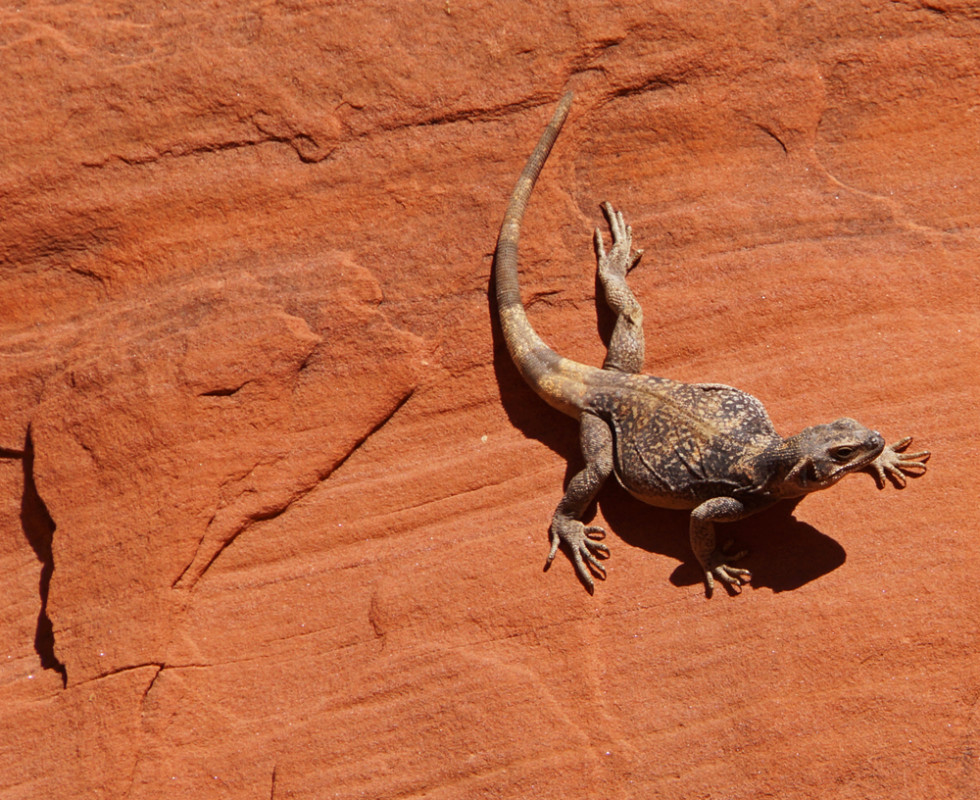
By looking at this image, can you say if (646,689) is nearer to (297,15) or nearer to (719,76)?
(719,76)

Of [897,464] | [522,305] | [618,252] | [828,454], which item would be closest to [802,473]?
[828,454]

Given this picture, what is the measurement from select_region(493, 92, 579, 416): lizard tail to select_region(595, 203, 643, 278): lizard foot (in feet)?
1.87

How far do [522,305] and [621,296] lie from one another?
0.66 m

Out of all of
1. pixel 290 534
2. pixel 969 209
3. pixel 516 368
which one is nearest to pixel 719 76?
pixel 969 209

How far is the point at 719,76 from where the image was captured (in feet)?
20.3

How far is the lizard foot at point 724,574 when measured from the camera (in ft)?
16.6

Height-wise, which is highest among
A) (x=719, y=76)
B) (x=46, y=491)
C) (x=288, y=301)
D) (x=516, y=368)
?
(x=719, y=76)

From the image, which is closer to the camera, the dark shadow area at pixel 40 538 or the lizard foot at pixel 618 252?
the dark shadow area at pixel 40 538

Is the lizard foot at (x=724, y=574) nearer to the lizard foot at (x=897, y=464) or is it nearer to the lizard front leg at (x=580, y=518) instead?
the lizard front leg at (x=580, y=518)

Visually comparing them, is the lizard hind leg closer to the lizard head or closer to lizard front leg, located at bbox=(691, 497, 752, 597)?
lizard front leg, located at bbox=(691, 497, 752, 597)

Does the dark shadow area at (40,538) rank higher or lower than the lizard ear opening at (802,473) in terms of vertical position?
lower

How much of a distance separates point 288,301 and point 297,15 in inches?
86.7

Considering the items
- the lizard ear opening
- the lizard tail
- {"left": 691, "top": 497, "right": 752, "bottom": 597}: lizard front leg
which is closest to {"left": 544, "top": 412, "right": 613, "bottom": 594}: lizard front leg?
the lizard tail

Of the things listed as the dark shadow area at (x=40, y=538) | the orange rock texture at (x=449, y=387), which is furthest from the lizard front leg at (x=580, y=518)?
the dark shadow area at (x=40, y=538)
